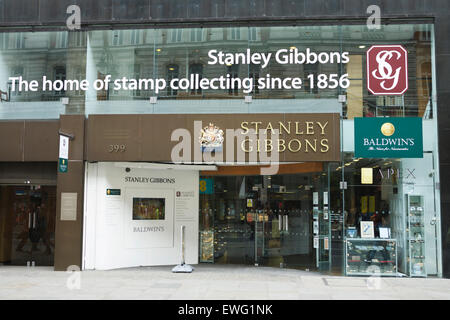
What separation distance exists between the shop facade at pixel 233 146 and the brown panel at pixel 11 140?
4 centimetres

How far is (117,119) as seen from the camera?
41.8ft

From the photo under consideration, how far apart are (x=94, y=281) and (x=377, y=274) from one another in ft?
22.8

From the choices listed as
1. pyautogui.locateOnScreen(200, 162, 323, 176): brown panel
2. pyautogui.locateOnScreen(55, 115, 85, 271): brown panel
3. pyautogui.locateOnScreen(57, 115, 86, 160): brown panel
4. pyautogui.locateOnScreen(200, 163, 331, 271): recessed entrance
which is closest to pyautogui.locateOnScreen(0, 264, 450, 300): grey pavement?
pyautogui.locateOnScreen(55, 115, 85, 271): brown panel

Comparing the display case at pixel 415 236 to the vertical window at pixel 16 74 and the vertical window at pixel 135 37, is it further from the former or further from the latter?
the vertical window at pixel 16 74

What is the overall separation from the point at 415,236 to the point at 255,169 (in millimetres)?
4707

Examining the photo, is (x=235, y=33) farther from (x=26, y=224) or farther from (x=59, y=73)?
(x=26, y=224)

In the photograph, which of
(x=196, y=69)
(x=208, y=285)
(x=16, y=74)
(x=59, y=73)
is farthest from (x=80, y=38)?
(x=208, y=285)

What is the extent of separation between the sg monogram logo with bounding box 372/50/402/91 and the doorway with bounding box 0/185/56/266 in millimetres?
9546

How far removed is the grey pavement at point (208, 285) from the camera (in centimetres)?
973

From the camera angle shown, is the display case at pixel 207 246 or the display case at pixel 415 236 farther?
the display case at pixel 207 246

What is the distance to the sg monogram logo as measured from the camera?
12648mm

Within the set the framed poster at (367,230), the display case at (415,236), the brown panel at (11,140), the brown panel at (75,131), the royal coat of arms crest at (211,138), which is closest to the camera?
the display case at (415,236)

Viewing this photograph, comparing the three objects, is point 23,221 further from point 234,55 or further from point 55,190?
point 234,55

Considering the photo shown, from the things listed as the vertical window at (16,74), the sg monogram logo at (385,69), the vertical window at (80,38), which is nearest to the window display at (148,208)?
the vertical window at (16,74)
